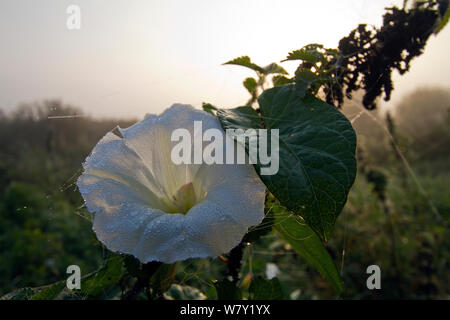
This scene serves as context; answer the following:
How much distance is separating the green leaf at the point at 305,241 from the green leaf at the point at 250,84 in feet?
0.69

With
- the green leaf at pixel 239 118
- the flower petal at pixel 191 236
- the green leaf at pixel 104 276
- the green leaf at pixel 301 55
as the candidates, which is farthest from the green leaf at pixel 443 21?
the green leaf at pixel 104 276

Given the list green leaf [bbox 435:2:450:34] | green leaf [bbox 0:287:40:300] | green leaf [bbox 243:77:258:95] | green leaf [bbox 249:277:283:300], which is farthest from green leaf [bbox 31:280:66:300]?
green leaf [bbox 435:2:450:34]

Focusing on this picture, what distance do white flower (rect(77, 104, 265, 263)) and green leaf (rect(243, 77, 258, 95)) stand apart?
178 millimetres

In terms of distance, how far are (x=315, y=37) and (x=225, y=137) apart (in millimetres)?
216

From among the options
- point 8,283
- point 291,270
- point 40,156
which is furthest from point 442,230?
point 40,156

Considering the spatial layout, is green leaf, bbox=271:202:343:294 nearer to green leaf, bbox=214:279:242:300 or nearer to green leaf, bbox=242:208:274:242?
green leaf, bbox=242:208:274:242

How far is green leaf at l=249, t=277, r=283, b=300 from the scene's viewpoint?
0.55m

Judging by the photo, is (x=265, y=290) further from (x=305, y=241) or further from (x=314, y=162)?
(x=314, y=162)

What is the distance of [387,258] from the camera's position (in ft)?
5.82

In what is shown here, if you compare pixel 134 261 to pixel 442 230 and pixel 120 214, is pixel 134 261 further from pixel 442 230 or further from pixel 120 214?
pixel 442 230

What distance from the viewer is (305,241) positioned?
0.45 metres

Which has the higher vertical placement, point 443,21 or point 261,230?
point 443,21

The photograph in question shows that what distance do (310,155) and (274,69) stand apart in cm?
20

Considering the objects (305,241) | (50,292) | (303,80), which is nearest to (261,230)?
(305,241)
